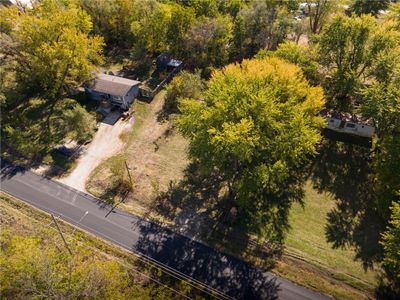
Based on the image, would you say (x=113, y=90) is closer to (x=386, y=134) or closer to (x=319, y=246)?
(x=319, y=246)

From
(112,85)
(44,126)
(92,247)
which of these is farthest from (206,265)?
(44,126)

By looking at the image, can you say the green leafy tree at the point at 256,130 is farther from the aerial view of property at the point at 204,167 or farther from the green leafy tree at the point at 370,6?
the green leafy tree at the point at 370,6

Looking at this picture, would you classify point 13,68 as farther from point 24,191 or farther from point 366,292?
point 366,292

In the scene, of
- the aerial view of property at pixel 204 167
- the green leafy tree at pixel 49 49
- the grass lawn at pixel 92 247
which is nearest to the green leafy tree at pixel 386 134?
the aerial view of property at pixel 204 167

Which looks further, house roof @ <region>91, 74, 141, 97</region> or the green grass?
house roof @ <region>91, 74, 141, 97</region>

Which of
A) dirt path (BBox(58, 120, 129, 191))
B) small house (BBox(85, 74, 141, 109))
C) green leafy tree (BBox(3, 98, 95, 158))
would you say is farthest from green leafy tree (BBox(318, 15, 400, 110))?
green leafy tree (BBox(3, 98, 95, 158))

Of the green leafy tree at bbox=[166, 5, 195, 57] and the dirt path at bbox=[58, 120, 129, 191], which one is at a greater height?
the green leafy tree at bbox=[166, 5, 195, 57]

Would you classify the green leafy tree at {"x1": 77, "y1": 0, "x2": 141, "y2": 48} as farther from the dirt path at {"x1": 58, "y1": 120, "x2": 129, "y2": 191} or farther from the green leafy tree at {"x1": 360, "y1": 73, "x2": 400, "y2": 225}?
the green leafy tree at {"x1": 360, "y1": 73, "x2": 400, "y2": 225}
